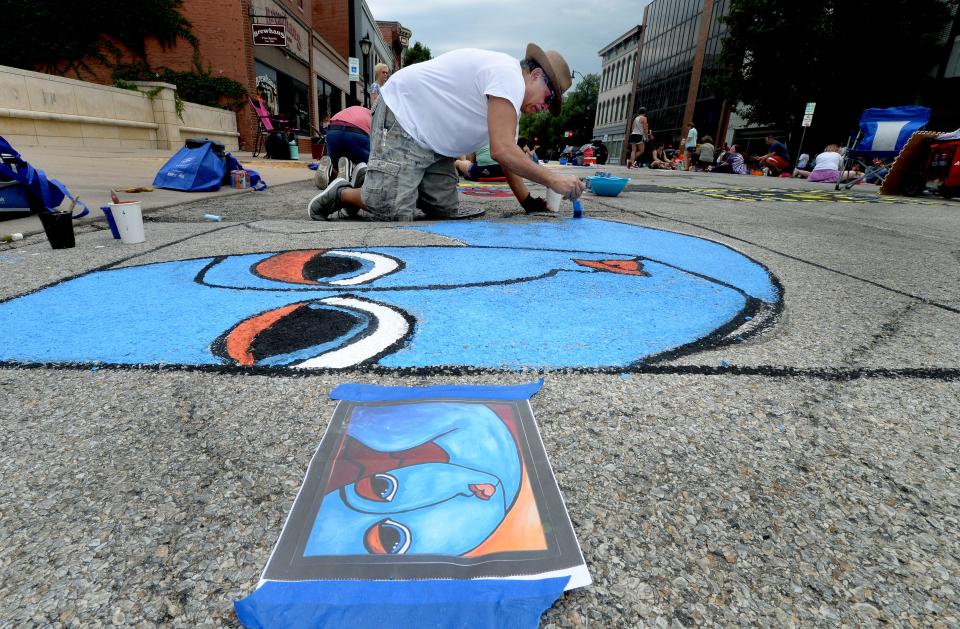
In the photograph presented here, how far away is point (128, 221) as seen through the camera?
2709 millimetres

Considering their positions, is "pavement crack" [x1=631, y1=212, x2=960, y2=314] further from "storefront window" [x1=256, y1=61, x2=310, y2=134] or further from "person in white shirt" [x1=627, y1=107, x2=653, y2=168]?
"storefront window" [x1=256, y1=61, x2=310, y2=134]

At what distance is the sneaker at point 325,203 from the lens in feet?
12.1

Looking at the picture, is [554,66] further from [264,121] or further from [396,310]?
[264,121]

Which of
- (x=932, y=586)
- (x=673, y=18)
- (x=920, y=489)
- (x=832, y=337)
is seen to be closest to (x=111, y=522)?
(x=932, y=586)

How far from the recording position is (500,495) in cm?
85

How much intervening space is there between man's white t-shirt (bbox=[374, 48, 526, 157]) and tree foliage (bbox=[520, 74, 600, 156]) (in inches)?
2487

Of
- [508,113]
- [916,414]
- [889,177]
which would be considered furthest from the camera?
[889,177]

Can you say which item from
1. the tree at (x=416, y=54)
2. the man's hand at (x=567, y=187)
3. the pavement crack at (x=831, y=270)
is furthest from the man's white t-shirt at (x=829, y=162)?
the tree at (x=416, y=54)

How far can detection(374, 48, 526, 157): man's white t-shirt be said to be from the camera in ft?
9.21

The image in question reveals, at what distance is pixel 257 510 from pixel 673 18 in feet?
164

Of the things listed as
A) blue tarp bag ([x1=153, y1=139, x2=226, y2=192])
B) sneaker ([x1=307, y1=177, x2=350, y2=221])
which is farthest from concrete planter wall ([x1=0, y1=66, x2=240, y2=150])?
sneaker ([x1=307, y1=177, x2=350, y2=221])

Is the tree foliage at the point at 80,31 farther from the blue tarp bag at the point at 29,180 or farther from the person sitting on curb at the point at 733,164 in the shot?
the person sitting on curb at the point at 733,164

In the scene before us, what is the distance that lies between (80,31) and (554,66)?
18.2 metres

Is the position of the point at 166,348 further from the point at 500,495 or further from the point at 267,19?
the point at 267,19
